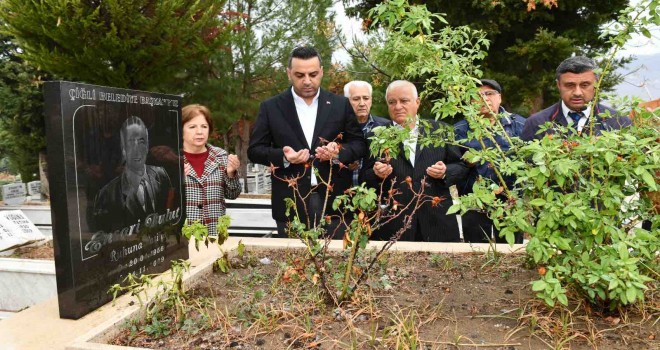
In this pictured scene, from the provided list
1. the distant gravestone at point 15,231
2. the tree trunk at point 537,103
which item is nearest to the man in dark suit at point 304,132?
the distant gravestone at point 15,231

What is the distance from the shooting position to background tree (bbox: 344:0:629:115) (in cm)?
760

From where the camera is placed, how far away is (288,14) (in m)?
12.2

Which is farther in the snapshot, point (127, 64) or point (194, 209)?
point (127, 64)

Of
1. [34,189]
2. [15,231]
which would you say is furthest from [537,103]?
[34,189]

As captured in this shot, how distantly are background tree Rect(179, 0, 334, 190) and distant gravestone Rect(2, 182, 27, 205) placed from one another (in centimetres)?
624

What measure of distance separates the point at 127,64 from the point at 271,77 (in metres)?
4.32

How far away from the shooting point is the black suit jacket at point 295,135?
361 cm

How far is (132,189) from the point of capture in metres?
2.46

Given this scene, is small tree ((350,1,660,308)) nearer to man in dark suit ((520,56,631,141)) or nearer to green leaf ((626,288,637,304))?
green leaf ((626,288,637,304))

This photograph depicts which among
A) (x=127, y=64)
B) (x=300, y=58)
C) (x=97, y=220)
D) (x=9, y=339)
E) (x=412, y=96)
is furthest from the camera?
(x=127, y=64)

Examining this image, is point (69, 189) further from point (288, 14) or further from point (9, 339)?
point (288, 14)

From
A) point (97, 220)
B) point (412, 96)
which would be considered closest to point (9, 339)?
point (97, 220)

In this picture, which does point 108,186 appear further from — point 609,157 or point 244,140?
point 244,140


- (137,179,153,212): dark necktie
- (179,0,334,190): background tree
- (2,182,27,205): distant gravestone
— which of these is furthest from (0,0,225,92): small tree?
(2,182,27,205): distant gravestone
